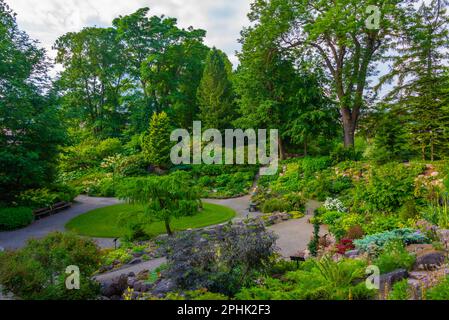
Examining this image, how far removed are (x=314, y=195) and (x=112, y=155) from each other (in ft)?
59.1

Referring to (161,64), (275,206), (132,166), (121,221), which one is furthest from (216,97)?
(121,221)

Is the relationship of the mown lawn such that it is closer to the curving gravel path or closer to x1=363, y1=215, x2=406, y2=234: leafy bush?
the curving gravel path

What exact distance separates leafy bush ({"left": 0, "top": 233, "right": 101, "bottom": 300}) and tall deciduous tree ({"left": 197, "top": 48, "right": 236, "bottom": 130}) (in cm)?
1990

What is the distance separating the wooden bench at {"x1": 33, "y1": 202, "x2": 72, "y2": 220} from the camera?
15.8 meters

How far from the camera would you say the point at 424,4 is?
1955 cm

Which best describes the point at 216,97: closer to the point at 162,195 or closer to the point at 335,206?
the point at 335,206

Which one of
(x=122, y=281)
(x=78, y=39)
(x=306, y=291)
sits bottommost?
(x=122, y=281)

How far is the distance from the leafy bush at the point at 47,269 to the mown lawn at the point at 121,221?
10.1 ft

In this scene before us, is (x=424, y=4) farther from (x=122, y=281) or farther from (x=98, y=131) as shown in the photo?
(x=98, y=131)

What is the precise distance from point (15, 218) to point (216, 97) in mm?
17634

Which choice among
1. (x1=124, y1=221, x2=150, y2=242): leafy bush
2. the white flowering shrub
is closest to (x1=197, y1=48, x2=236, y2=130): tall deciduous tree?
the white flowering shrub

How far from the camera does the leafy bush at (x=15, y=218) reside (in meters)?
13.8

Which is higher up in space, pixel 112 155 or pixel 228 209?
pixel 112 155
